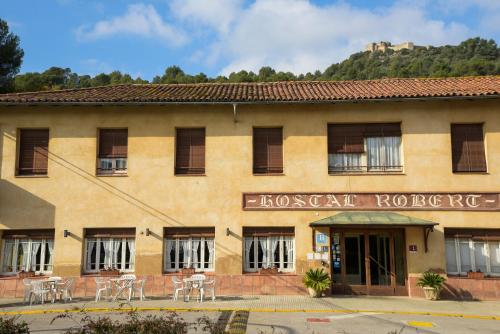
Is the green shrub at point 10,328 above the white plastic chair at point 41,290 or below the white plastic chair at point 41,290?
above

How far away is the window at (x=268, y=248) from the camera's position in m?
14.9

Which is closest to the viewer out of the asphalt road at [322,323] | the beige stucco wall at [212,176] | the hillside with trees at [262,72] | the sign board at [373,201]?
the asphalt road at [322,323]

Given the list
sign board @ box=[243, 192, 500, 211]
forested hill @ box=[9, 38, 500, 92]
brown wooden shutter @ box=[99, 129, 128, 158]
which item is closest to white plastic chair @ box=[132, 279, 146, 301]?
sign board @ box=[243, 192, 500, 211]

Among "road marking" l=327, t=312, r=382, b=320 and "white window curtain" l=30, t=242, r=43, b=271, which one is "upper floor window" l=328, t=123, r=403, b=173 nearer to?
"road marking" l=327, t=312, r=382, b=320

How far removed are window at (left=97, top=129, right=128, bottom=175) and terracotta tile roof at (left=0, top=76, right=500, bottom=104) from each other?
1.36 m

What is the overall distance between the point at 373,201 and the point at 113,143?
9179 mm

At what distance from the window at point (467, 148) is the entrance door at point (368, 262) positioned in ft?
10.3

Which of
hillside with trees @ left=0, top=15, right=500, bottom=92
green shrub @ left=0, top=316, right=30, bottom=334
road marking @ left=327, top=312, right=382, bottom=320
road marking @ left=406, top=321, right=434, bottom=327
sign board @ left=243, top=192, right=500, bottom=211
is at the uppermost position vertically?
hillside with trees @ left=0, top=15, right=500, bottom=92

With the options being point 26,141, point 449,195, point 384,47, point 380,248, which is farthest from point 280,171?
point 384,47

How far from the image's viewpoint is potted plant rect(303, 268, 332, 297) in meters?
13.8

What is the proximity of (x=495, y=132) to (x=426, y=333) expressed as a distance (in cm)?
852

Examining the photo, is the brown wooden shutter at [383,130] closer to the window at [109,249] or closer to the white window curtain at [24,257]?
the window at [109,249]

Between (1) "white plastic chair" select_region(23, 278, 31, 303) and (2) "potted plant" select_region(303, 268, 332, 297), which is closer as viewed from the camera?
(1) "white plastic chair" select_region(23, 278, 31, 303)

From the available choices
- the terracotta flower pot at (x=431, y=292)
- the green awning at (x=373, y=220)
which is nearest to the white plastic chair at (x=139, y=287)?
the green awning at (x=373, y=220)
